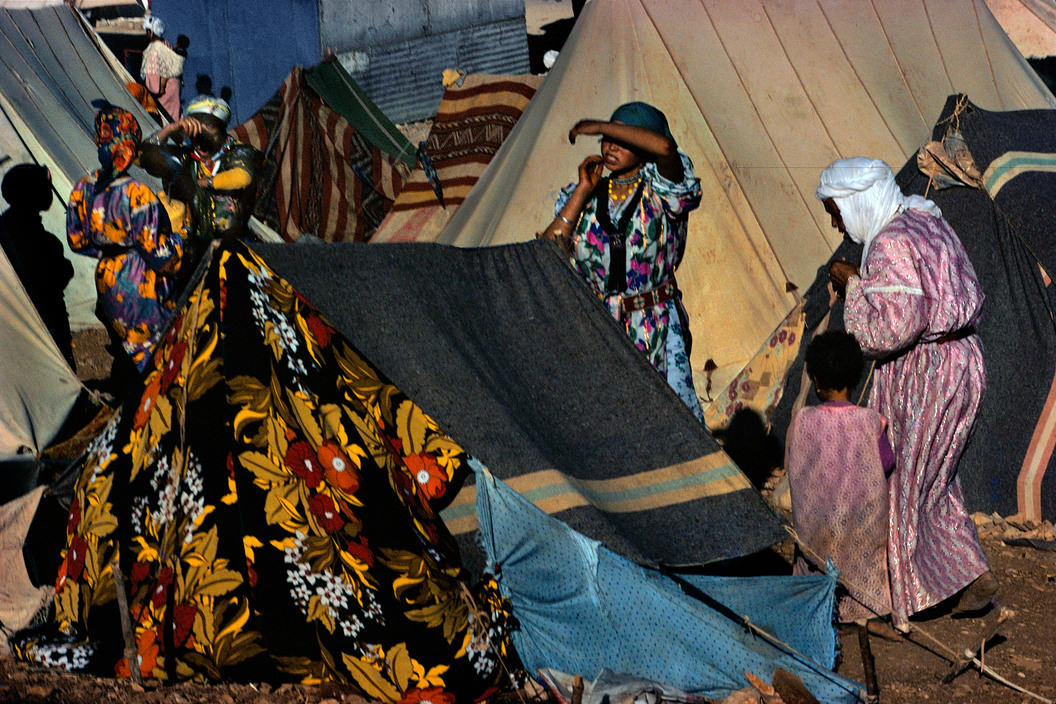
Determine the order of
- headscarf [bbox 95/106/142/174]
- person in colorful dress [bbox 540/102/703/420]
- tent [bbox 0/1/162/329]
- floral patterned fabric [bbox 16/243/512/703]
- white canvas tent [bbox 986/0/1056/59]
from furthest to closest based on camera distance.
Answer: white canvas tent [bbox 986/0/1056/59] → tent [bbox 0/1/162/329] → headscarf [bbox 95/106/142/174] → person in colorful dress [bbox 540/102/703/420] → floral patterned fabric [bbox 16/243/512/703]

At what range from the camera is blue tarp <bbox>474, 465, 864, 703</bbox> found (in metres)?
2.98

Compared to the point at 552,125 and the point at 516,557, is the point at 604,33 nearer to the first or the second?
the point at 552,125

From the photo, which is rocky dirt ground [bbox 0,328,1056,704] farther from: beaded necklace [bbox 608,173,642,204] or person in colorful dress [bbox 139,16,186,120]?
person in colorful dress [bbox 139,16,186,120]

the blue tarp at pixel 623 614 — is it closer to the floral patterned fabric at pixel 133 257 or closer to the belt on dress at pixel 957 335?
the belt on dress at pixel 957 335

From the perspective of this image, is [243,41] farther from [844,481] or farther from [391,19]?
Result: [844,481]

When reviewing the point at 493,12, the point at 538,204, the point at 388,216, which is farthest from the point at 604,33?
the point at 493,12

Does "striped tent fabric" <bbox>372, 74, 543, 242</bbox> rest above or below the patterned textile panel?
above

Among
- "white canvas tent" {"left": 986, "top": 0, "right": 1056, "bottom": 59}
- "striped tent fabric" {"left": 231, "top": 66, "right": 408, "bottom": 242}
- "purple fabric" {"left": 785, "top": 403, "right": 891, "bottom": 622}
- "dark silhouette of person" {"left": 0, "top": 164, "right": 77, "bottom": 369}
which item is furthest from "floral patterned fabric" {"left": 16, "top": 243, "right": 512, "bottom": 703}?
"white canvas tent" {"left": 986, "top": 0, "right": 1056, "bottom": 59}

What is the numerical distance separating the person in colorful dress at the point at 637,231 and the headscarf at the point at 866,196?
579 millimetres

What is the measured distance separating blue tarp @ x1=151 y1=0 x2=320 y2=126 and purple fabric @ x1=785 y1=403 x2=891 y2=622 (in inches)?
439

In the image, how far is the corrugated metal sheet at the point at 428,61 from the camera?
1369 cm

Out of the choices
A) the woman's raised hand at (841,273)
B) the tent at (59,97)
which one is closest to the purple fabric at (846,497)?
the woman's raised hand at (841,273)

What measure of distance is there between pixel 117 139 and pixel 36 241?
88.5 inches

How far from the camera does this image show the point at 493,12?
45.0 feet
